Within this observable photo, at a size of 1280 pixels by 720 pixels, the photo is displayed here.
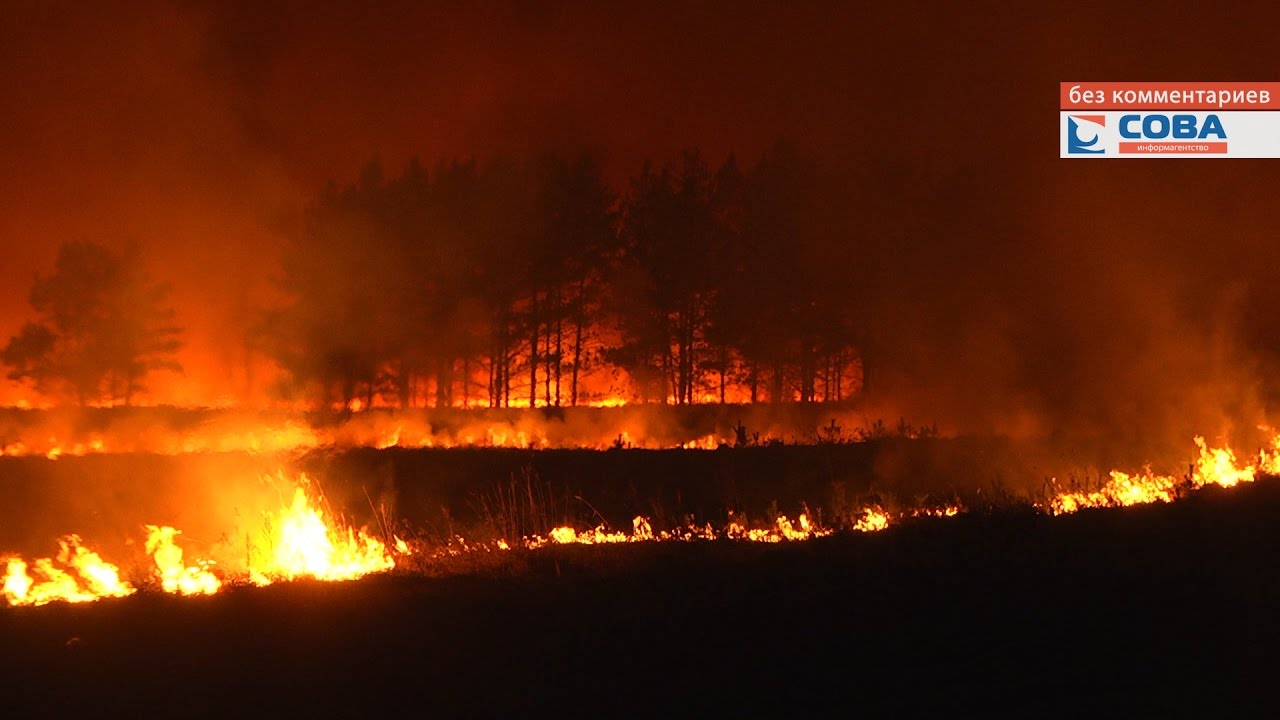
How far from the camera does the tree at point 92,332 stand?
35531 millimetres

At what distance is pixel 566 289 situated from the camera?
37594mm

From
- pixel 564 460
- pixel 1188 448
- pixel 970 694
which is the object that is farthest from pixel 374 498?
pixel 970 694

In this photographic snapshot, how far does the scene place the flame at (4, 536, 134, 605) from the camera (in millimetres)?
7910

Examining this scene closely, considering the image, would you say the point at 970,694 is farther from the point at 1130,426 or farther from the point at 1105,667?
the point at 1130,426

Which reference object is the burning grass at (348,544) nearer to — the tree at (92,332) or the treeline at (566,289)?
the treeline at (566,289)

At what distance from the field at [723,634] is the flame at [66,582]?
57 cm

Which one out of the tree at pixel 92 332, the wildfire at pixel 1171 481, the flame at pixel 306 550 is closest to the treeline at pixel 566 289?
the tree at pixel 92 332

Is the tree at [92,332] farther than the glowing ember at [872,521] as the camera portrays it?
Yes

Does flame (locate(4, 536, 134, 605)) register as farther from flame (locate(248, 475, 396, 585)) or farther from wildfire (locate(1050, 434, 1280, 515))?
wildfire (locate(1050, 434, 1280, 515))

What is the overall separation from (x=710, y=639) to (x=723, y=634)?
5.0 inches

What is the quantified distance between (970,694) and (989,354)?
30.1 meters

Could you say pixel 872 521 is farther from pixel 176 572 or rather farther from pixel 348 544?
pixel 176 572

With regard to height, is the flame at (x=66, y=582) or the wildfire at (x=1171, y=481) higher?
the wildfire at (x=1171, y=481)

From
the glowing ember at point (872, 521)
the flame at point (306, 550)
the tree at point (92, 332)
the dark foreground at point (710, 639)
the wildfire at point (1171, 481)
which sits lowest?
the dark foreground at point (710, 639)
